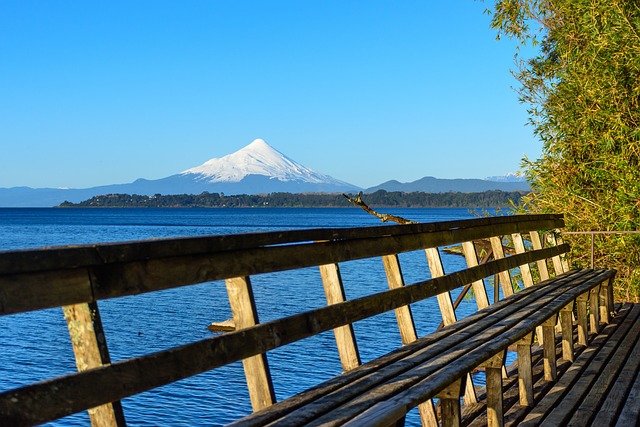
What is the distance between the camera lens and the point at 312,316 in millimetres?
3945

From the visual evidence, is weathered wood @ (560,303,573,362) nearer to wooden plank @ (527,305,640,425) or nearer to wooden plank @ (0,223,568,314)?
wooden plank @ (527,305,640,425)

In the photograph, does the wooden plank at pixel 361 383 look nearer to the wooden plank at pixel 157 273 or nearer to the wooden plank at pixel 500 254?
the wooden plank at pixel 157 273

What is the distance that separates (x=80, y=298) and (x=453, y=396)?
2343 mm

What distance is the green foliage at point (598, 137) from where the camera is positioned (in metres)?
14.0

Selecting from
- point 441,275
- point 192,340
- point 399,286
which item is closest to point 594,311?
point 441,275

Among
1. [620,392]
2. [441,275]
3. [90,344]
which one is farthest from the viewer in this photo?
[620,392]

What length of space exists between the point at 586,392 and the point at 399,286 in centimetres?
223

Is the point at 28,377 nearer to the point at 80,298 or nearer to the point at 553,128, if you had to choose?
the point at 553,128

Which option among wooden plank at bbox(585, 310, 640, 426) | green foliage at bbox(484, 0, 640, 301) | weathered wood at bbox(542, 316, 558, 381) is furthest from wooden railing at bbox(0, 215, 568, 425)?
green foliage at bbox(484, 0, 640, 301)

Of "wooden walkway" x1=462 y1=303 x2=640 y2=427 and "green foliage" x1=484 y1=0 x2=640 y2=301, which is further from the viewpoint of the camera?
"green foliage" x1=484 y1=0 x2=640 y2=301

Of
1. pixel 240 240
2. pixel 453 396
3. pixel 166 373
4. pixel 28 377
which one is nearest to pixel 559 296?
pixel 453 396

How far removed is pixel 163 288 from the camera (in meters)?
2.93

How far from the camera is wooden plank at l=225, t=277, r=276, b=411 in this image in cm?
354

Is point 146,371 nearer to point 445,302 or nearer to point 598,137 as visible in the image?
point 445,302
